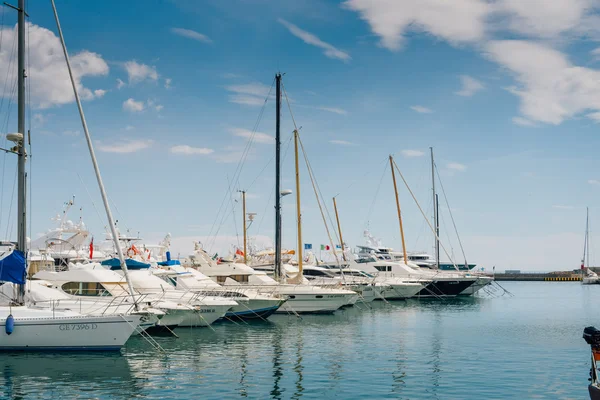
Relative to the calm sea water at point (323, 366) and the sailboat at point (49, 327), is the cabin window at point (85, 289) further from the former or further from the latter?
the sailboat at point (49, 327)

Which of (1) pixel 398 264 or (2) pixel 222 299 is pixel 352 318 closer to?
(2) pixel 222 299

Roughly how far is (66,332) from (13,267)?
337cm

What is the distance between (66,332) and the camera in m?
22.9

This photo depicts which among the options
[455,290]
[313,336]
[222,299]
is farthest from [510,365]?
[455,290]

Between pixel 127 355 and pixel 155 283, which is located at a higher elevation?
pixel 155 283

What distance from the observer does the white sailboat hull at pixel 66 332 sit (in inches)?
903

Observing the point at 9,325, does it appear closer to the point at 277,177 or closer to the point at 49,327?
the point at 49,327

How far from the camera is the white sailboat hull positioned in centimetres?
2294

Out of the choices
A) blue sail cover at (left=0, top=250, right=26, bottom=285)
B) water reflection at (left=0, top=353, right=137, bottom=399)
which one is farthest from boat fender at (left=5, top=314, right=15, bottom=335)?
blue sail cover at (left=0, top=250, right=26, bottom=285)

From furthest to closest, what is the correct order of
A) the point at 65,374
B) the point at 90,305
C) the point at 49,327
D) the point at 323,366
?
1. the point at 90,305
2. the point at 49,327
3. the point at 323,366
4. the point at 65,374

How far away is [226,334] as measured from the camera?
31781 millimetres

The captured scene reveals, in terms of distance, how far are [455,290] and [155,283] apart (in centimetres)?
3864

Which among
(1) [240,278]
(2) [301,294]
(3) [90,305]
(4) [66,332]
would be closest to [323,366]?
(4) [66,332]

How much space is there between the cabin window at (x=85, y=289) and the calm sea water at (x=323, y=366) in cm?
382
